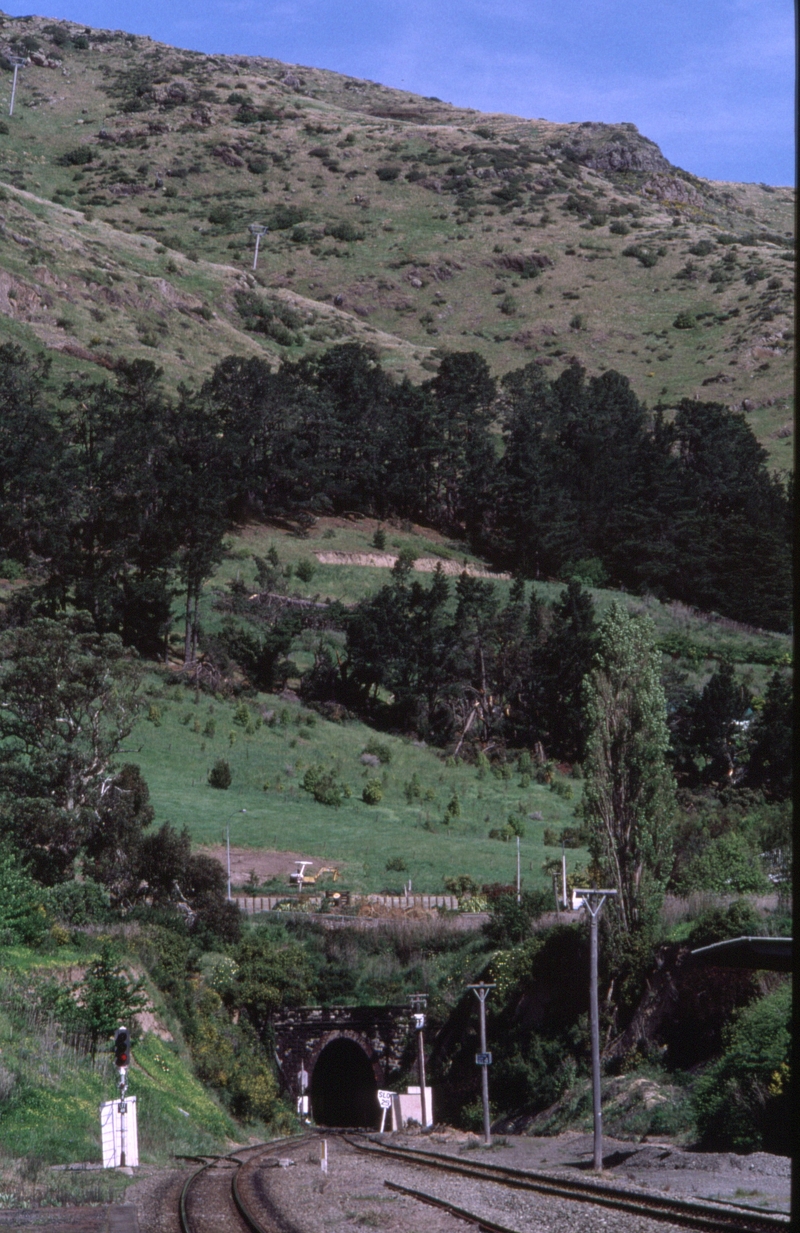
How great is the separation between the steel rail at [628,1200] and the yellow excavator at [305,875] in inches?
829

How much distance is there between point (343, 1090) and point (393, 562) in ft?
130

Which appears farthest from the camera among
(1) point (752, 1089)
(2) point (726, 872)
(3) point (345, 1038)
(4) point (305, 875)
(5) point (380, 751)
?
(5) point (380, 751)

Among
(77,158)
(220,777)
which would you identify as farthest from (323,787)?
(77,158)

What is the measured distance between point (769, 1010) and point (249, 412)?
63544 millimetres

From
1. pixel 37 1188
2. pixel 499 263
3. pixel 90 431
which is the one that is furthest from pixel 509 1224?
pixel 499 263

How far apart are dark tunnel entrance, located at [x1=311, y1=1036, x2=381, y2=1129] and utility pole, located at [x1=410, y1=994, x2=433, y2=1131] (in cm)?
550

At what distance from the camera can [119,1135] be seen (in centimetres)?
2228

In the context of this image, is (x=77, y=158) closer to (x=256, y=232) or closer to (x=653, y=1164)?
(x=256, y=232)

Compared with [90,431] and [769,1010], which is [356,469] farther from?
[769,1010]

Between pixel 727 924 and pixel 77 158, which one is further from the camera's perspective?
pixel 77 158

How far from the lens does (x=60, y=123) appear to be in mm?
184000

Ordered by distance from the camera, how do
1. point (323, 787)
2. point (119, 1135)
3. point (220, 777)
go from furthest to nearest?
point (323, 787), point (220, 777), point (119, 1135)

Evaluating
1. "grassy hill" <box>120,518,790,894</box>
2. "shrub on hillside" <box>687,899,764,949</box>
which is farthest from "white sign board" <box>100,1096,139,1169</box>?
"grassy hill" <box>120,518,790,894</box>

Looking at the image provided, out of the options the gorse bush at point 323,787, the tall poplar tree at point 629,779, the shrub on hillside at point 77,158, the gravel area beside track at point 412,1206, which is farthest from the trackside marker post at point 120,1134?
the shrub on hillside at point 77,158
